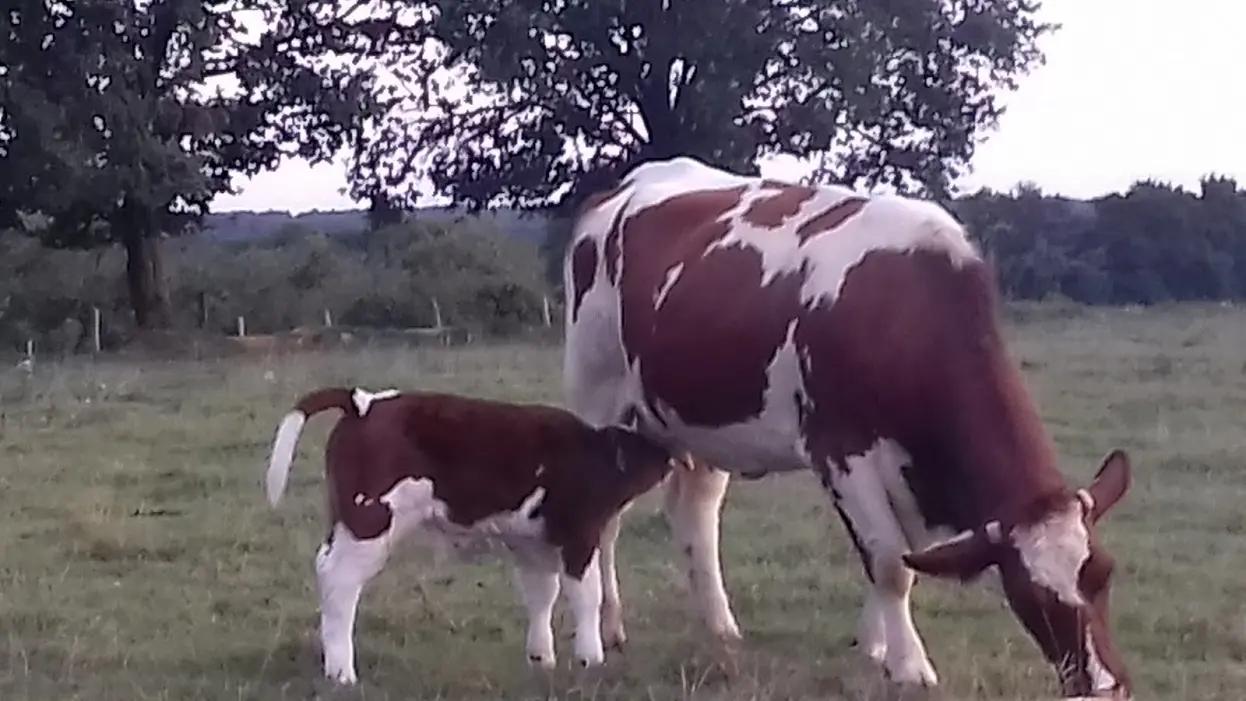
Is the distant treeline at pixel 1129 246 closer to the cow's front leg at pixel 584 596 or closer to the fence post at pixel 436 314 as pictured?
the fence post at pixel 436 314

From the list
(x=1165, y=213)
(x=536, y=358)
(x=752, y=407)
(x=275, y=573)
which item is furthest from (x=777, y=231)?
(x=1165, y=213)

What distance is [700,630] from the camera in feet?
24.6

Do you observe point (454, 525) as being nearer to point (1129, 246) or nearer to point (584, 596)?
point (584, 596)

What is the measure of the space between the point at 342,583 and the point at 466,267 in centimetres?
2954

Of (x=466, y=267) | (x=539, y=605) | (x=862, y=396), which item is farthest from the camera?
(x=466, y=267)

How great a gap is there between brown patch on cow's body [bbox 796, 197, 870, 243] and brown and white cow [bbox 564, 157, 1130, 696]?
1 centimetres

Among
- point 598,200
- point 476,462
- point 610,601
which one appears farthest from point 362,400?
point 598,200

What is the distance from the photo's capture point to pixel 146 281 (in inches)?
1100

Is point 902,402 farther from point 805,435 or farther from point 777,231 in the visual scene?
point 777,231

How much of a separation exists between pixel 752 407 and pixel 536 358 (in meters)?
14.8

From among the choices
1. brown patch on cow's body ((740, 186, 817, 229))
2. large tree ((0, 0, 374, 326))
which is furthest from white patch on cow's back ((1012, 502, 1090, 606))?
large tree ((0, 0, 374, 326))

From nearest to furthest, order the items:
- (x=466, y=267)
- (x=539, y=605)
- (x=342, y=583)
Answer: (x=342, y=583) → (x=539, y=605) → (x=466, y=267)

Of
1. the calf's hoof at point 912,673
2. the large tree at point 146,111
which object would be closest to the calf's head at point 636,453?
the calf's hoof at point 912,673

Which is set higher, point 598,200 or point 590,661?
point 598,200
